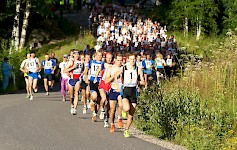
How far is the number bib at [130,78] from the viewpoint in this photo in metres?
16.2

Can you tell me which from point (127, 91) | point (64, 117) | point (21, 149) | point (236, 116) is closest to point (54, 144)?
point (21, 149)

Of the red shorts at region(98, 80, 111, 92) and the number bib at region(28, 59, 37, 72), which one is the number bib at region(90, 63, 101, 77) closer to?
the red shorts at region(98, 80, 111, 92)

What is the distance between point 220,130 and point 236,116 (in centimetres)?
163

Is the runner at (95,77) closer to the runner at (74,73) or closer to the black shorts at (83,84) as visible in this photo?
the runner at (74,73)

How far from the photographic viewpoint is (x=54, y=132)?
16312mm

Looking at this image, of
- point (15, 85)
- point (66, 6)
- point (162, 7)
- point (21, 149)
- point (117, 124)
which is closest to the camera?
point (21, 149)

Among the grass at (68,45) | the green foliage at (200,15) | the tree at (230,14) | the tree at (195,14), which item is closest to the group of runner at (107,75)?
the grass at (68,45)

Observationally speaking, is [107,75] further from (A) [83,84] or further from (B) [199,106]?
(A) [83,84]

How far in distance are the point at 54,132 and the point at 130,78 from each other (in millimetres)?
2105

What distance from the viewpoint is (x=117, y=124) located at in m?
18.6

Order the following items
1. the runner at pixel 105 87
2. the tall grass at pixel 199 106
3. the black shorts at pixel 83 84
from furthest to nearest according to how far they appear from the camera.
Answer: the black shorts at pixel 83 84
the runner at pixel 105 87
the tall grass at pixel 199 106

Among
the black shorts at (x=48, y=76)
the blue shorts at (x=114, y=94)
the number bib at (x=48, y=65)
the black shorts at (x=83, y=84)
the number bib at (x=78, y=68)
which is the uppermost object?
the number bib at (x=78, y=68)

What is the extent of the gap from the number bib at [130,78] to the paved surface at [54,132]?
3.81 feet

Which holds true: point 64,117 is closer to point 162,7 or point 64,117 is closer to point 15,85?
point 15,85
